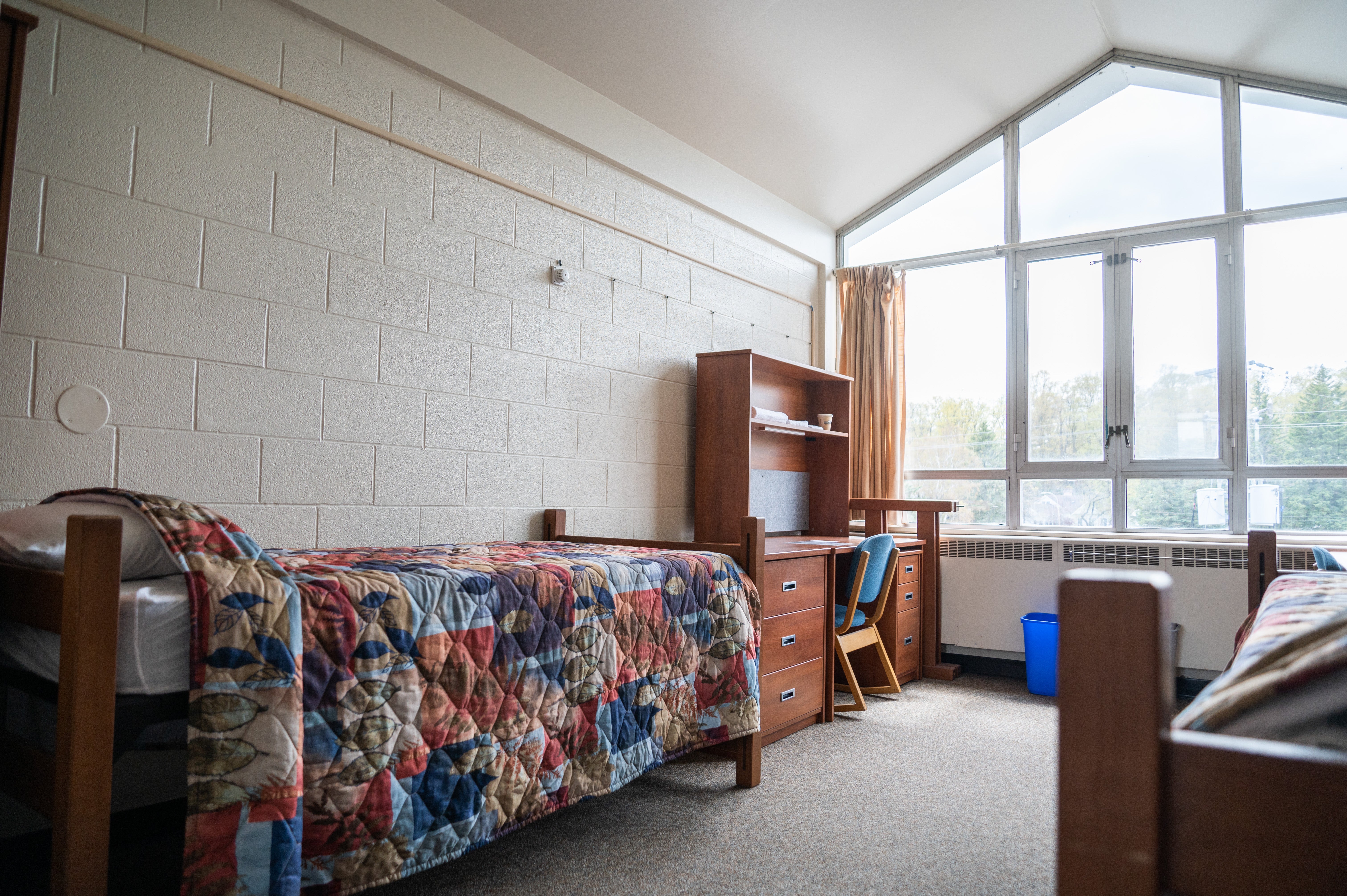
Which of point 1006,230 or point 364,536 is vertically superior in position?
point 1006,230

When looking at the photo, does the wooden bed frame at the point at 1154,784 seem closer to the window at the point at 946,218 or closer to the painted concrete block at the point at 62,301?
the painted concrete block at the point at 62,301

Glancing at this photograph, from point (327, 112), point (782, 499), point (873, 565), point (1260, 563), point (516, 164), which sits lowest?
point (873, 565)

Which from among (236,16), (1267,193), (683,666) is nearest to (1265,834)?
(683,666)

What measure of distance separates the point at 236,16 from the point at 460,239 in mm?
886

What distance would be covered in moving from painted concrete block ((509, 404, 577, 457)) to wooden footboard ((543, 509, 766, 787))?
14.3 inches

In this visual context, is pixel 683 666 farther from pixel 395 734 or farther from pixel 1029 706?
pixel 1029 706

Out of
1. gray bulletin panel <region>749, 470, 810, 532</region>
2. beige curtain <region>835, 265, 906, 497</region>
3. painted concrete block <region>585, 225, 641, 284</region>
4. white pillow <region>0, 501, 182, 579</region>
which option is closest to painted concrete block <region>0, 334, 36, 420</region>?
white pillow <region>0, 501, 182, 579</region>

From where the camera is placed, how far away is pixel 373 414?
8.33 feet

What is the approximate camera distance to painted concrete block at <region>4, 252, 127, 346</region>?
6.08ft

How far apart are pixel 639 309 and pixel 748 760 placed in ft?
6.43

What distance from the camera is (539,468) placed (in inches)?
121

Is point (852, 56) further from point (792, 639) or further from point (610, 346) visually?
point (792, 639)

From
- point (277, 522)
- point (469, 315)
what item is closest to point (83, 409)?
point (277, 522)

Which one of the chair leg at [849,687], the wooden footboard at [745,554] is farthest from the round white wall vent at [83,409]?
the chair leg at [849,687]
